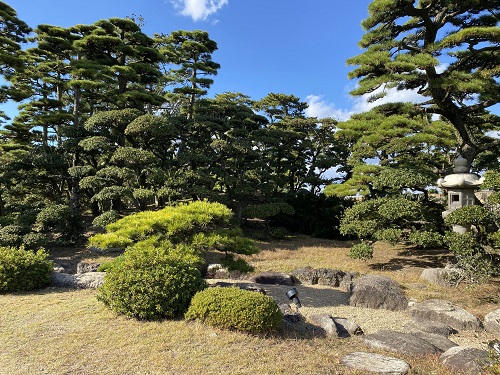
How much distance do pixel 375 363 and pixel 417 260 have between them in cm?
862

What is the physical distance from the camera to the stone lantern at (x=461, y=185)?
8.63m

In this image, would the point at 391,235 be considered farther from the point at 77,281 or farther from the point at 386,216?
the point at 77,281

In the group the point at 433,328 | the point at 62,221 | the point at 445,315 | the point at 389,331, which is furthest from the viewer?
the point at 62,221

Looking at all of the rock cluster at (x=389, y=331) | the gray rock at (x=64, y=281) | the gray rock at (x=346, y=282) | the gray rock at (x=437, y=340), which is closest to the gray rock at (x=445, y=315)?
the rock cluster at (x=389, y=331)

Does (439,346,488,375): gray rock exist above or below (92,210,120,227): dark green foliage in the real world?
below

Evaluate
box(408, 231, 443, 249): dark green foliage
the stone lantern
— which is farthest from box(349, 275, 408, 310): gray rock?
the stone lantern

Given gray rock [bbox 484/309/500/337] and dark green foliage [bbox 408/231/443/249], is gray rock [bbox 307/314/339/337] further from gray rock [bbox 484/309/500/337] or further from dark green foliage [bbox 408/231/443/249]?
dark green foliage [bbox 408/231/443/249]

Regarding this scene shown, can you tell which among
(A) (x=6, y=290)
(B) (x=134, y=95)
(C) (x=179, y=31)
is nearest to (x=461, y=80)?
(A) (x=6, y=290)

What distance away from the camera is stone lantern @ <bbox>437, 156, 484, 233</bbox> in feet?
28.3

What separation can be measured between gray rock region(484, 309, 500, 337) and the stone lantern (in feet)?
10.5

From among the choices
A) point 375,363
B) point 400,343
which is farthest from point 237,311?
point 400,343

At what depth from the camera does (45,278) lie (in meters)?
7.02

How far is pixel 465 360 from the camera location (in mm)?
3838

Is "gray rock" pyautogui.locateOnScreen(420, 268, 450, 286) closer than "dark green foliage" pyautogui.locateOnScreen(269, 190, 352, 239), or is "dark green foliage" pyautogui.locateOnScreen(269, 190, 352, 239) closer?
"gray rock" pyautogui.locateOnScreen(420, 268, 450, 286)
